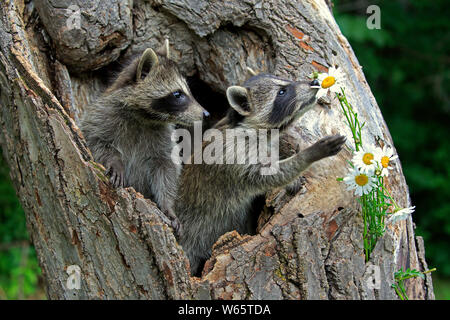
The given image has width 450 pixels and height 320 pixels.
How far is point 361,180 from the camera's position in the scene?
380 cm

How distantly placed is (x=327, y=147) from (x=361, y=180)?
1.56ft

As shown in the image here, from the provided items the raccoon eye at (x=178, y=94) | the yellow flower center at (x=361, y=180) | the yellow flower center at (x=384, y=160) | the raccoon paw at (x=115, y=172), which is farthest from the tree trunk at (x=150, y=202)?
the raccoon eye at (x=178, y=94)

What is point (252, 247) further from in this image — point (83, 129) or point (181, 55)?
point (181, 55)

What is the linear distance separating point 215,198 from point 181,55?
1744mm

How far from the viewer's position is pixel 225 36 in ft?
18.3

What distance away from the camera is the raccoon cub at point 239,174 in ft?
15.0

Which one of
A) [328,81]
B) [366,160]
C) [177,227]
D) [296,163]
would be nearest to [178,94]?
[177,227]

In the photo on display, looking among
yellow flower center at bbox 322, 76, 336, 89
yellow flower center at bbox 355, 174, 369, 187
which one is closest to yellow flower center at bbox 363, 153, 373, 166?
yellow flower center at bbox 355, 174, 369, 187

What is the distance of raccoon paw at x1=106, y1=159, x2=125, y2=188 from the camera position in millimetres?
4211

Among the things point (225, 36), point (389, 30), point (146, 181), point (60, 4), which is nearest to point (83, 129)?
point (146, 181)

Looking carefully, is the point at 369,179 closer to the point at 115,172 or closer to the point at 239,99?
the point at 239,99

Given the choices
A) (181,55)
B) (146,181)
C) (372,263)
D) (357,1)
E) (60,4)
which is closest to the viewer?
(372,263)

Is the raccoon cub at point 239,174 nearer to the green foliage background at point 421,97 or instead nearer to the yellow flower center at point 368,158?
the yellow flower center at point 368,158
